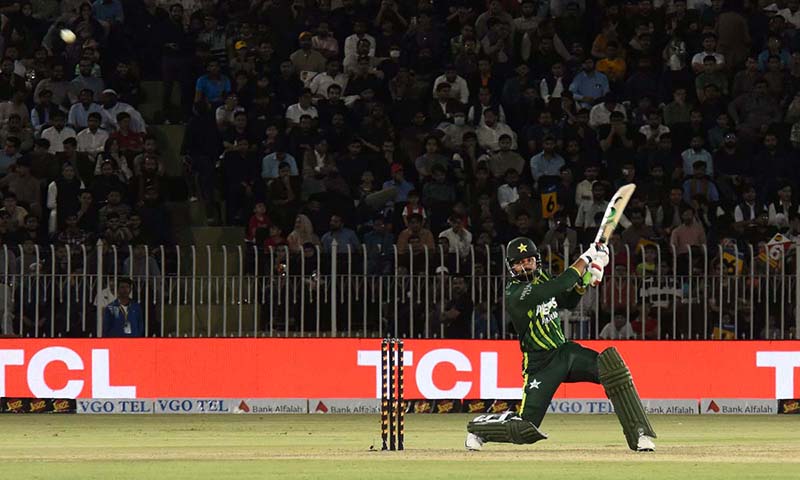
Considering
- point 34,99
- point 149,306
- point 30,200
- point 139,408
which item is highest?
point 34,99

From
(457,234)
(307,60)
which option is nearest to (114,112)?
(307,60)

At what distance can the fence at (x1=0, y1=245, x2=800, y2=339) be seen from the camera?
2278cm

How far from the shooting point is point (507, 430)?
15242 millimetres

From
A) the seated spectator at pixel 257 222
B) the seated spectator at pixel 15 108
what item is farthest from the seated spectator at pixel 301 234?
the seated spectator at pixel 15 108

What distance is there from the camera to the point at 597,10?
2923 cm

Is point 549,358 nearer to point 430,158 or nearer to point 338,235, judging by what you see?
point 338,235

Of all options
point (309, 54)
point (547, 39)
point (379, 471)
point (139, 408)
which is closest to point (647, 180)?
point (547, 39)

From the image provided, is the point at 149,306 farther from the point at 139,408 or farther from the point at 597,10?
the point at 597,10

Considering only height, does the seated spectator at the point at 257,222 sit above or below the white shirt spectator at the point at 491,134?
below

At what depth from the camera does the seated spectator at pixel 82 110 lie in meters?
27.1

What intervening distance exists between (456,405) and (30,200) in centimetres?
739

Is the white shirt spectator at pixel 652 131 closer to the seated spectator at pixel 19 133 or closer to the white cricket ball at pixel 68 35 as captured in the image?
the white cricket ball at pixel 68 35

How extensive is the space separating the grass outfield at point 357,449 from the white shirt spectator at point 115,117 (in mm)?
6034

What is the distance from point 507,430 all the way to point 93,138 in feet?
43.3
